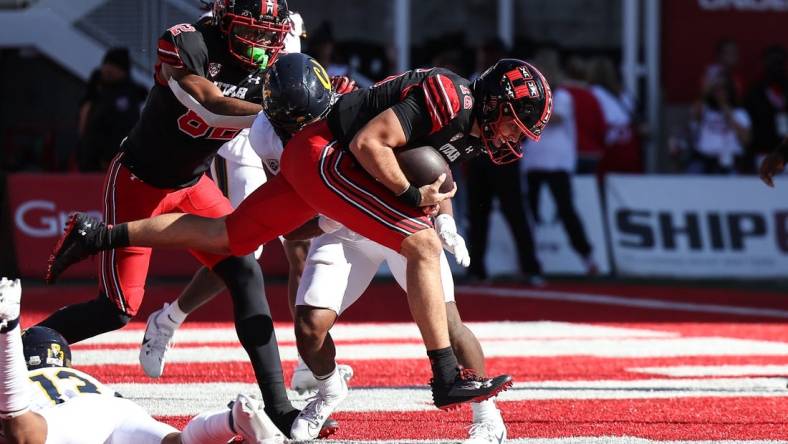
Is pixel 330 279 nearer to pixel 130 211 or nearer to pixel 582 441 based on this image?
pixel 130 211

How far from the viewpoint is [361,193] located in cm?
520

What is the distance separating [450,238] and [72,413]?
1619 mm

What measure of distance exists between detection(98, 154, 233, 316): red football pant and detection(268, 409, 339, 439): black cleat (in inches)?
37.3

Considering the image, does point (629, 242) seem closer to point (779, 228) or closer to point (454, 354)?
point (779, 228)

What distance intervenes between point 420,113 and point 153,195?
1.35 metres

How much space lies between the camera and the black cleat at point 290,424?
5297 millimetres

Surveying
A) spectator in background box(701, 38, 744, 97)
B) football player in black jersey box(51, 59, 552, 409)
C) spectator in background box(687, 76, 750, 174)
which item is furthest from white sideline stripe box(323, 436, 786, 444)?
spectator in background box(701, 38, 744, 97)

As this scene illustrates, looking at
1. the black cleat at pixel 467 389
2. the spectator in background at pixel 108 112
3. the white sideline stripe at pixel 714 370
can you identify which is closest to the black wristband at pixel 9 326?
the black cleat at pixel 467 389

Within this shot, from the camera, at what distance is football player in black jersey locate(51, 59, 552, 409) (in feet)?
16.7

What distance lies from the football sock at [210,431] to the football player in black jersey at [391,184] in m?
0.92

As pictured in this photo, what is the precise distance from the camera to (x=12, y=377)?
424 centimetres

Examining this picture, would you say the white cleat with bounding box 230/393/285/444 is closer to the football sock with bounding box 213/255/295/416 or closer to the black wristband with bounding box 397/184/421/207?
the football sock with bounding box 213/255/295/416

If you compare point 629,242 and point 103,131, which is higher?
point 103,131

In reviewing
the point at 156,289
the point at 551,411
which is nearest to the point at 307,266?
the point at 551,411
